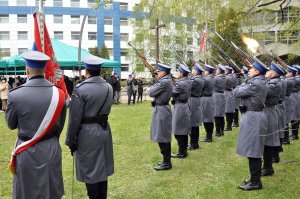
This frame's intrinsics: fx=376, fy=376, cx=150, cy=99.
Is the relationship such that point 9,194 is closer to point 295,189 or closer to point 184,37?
point 295,189

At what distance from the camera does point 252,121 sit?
6324mm

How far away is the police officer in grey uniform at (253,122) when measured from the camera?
6.27 meters

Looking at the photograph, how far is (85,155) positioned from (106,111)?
66 cm

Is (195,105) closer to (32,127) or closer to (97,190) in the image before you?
(97,190)

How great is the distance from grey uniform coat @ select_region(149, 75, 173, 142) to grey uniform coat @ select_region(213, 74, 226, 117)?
423 cm

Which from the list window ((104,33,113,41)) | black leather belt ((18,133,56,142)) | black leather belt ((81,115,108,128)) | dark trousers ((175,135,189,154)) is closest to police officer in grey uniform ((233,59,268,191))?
dark trousers ((175,135,189,154))

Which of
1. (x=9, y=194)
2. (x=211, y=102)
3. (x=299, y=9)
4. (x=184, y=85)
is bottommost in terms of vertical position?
(x=9, y=194)

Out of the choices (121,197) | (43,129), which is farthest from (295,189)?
(43,129)

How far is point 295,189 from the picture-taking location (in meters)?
6.51

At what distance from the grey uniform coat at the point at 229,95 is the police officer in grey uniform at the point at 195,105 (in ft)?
8.94

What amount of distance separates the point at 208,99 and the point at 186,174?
12.0 ft

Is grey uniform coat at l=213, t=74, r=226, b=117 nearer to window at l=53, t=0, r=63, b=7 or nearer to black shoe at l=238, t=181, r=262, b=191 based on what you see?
black shoe at l=238, t=181, r=262, b=191

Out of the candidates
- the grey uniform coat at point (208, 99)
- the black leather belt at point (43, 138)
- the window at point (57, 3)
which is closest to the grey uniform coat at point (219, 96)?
the grey uniform coat at point (208, 99)

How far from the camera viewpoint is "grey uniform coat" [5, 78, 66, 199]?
156 inches
